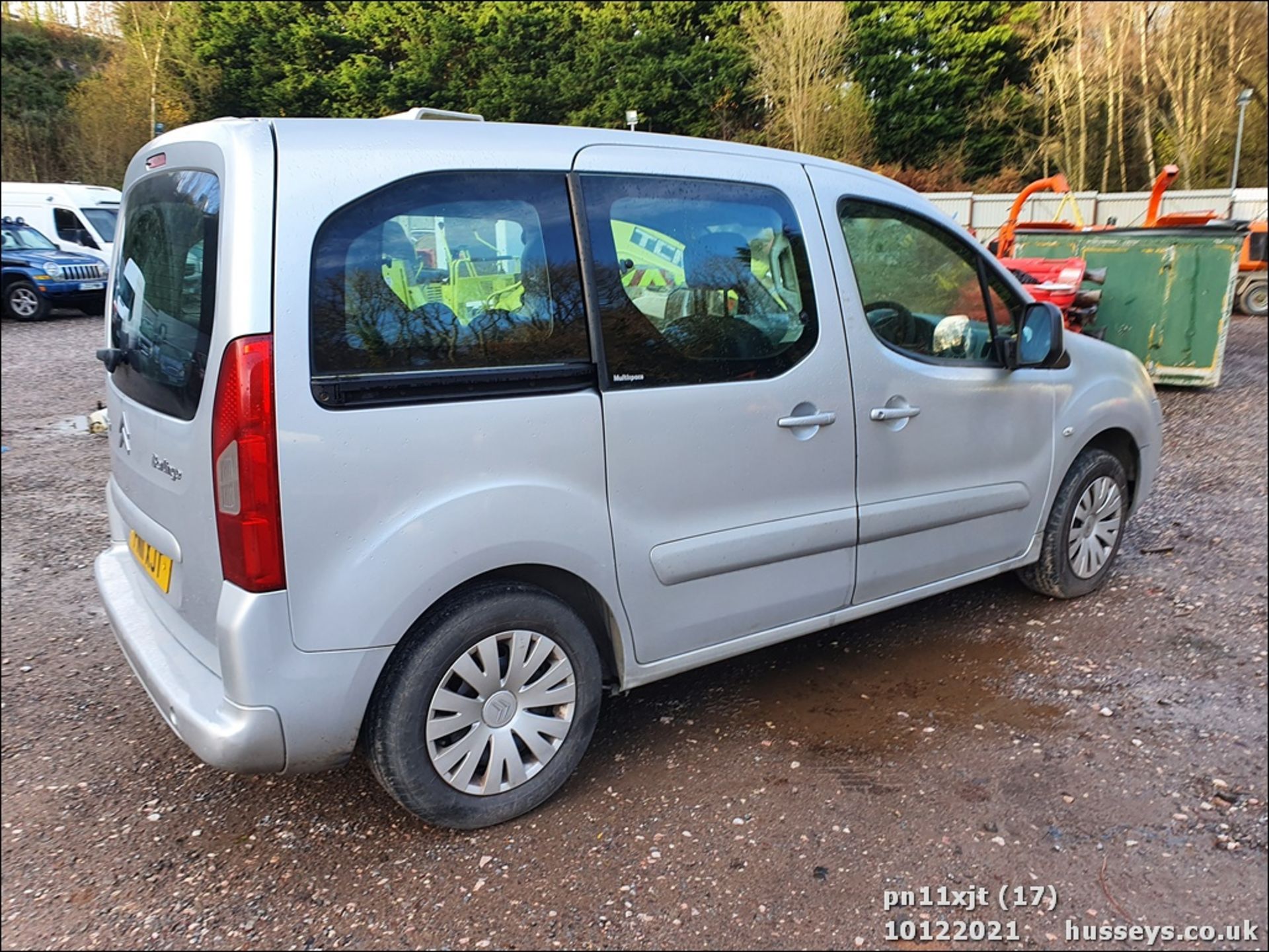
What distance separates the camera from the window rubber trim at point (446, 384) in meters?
2.37

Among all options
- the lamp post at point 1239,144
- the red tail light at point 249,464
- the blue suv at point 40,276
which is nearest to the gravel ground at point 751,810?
the red tail light at point 249,464

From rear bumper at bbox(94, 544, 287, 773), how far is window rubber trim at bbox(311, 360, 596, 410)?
2.63 feet

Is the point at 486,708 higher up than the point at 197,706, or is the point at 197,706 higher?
the point at 197,706

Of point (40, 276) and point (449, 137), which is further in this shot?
point (40, 276)

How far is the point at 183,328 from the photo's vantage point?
99.8 inches

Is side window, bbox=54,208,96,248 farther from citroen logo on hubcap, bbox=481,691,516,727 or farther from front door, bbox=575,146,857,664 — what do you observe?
citroen logo on hubcap, bbox=481,691,516,727

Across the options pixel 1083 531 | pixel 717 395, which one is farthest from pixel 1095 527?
pixel 717 395

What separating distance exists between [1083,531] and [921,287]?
61.7 inches

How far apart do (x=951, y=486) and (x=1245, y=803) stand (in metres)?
1.40

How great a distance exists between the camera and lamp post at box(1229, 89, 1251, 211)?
20.5 metres

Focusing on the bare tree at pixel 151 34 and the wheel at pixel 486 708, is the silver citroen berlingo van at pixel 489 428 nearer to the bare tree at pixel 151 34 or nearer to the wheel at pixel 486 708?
the wheel at pixel 486 708

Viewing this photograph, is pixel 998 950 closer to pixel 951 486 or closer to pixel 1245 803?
pixel 1245 803

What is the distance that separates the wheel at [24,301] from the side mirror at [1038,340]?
17406 mm

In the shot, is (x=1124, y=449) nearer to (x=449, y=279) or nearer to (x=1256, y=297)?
(x=449, y=279)
